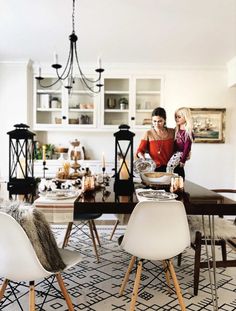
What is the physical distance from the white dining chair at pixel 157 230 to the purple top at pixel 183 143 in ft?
3.45

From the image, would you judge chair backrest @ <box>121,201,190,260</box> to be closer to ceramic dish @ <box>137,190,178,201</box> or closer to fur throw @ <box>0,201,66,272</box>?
ceramic dish @ <box>137,190,178,201</box>

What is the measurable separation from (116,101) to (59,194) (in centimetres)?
308

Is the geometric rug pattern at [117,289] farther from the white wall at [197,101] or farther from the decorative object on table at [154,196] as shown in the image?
the white wall at [197,101]

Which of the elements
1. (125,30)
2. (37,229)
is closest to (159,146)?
(125,30)

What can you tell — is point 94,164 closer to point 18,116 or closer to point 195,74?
point 18,116

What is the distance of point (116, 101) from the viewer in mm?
4848

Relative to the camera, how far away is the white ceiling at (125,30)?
2.82 m

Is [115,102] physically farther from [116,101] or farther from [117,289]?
[117,289]

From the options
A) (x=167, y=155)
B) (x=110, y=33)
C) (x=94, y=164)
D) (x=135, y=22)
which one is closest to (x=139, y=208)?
(x=167, y=155)

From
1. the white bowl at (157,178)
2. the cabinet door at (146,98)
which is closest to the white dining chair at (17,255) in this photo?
the white bowl at (157,178)

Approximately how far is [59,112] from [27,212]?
11.4 ft

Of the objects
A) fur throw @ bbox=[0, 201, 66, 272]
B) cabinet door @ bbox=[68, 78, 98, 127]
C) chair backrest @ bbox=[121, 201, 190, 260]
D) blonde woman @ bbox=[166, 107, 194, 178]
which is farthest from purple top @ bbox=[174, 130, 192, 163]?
cabinet door @ bbox=[68, 78, 98, 127]

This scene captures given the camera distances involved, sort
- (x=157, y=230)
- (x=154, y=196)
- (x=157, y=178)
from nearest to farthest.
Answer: (x=157, y=230) → (x=154, y=196) → (x=157, y=178)

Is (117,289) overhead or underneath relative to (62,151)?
underneath
